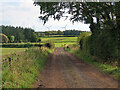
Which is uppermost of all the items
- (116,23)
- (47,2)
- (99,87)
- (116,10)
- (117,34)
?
(47,2)

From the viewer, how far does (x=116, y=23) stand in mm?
12938

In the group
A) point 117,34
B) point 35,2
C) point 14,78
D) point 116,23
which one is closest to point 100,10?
point 116,23

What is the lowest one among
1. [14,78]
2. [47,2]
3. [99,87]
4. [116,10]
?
[99,87]

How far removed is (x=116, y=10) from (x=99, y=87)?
8938 mm

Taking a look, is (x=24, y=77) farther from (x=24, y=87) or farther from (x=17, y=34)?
(x=17, y=34)

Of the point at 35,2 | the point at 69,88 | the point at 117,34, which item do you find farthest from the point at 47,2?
the point at 69,88

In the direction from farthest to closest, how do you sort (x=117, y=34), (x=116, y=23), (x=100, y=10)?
(x=100, y=10)
(x=116, y=23)
(x=117, y=34)

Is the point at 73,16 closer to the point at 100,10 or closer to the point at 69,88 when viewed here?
the point at 100,10

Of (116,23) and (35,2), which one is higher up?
(35,2)

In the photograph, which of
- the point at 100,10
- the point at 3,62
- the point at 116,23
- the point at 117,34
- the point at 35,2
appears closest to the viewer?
the point at 3,62

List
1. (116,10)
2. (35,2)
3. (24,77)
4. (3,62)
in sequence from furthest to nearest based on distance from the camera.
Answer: (35,2)
(116,10)
(3,62)
(24,77)

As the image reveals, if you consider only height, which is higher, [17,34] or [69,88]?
[17,34]

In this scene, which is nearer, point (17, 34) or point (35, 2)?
point (35, 2)

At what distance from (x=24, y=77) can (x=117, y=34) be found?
23.2 ft
